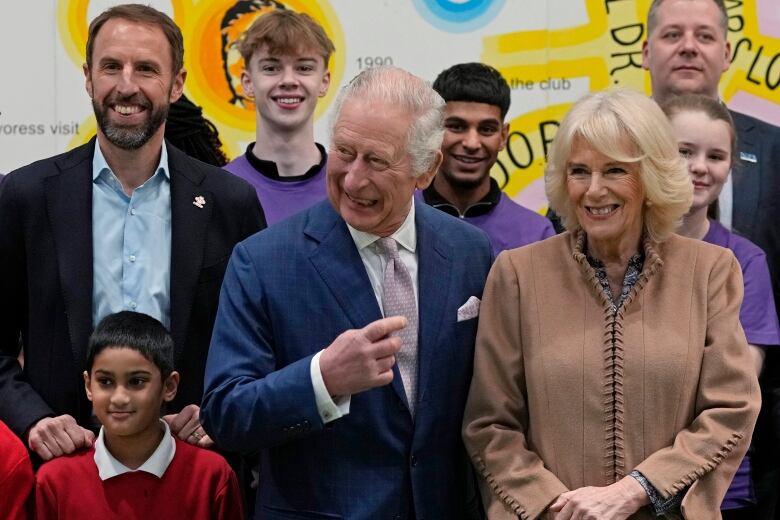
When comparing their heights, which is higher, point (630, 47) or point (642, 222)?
point (630, 47)

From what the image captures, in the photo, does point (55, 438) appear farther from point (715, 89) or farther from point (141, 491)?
point (715, 89)

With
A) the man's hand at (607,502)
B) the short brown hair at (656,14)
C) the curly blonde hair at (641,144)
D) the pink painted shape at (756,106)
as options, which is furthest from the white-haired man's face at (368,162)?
the pink painted shape at (756,106)

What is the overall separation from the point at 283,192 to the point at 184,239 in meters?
0.83

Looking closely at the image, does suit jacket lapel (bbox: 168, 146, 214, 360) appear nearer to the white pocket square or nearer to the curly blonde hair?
the white pocket square

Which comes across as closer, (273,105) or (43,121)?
(273,105)

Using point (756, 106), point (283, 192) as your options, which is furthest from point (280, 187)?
point (756, 106)

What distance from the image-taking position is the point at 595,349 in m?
2.62

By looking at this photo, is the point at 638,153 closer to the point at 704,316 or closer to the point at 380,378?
the point at 704,316

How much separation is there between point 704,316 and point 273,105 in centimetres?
181

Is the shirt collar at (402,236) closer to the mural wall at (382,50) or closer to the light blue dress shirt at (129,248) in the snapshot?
Result: the light blue dress shirt at (129,248)

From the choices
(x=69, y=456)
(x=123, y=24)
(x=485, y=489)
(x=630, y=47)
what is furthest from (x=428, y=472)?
(x=630, y=47)

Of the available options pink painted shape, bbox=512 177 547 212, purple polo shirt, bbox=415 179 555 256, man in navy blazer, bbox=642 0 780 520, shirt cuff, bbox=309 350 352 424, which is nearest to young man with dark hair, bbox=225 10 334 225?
purple polo shirt, bbox=415 179 555 256

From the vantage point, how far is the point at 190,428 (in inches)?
118

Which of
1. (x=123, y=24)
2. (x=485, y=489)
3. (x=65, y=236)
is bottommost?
(x=485, y=489)
